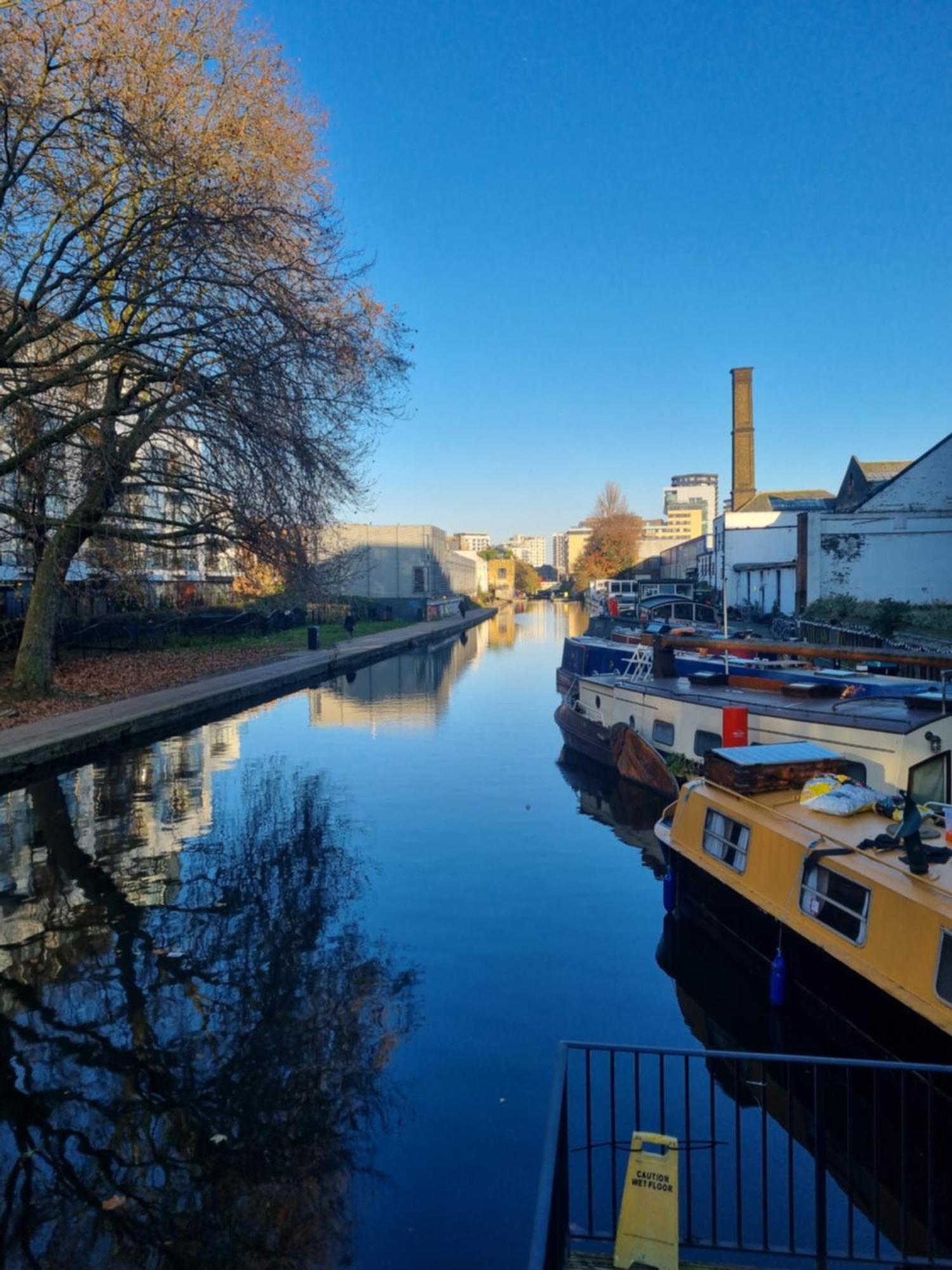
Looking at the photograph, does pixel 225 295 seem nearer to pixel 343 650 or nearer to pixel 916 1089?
pixel 916 1089

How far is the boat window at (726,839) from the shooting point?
31.0ft

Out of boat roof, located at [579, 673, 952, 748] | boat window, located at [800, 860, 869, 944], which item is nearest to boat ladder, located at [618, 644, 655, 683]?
boat roof, located at [579, 673, 952, 748]

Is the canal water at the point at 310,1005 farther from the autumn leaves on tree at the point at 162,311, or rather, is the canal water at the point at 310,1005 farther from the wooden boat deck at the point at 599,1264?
the autumn leaves on tree at the point at 162,311

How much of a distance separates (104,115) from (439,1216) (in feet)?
62.3

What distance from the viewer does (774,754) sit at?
10508mm

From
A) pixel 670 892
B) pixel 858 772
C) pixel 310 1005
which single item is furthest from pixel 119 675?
pixel 858 772

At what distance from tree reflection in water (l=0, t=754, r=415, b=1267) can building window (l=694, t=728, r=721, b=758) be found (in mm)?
7603

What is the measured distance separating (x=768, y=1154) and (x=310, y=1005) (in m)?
4.07

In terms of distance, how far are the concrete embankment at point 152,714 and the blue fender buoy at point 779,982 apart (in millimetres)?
13611

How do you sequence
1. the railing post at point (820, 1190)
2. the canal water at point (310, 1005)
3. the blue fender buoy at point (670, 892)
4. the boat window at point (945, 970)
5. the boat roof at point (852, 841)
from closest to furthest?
the railing post at point (820, 1190) → the canal water at point (310, 1005) → the boat window at point (945, 970) → the boat roof at point (852, 841) → the blue fender buoy at point (670, 892)

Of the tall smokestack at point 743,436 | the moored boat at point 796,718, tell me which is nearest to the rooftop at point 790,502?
the tall smokestack at point 743,436

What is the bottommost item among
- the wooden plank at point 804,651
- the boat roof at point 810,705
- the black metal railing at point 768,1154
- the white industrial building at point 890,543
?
the black metal railing at point 768,1154

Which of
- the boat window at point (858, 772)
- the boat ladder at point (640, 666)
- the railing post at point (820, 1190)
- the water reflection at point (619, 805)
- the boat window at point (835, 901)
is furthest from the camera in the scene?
the boat ladder at point (640, 666)

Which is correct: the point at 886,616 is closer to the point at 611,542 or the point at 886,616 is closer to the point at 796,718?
the point at 796,718
